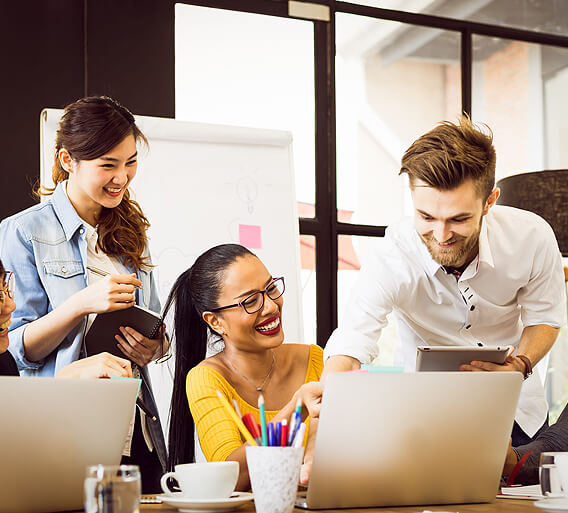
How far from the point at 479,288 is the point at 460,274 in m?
0.08

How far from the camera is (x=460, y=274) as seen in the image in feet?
8.05

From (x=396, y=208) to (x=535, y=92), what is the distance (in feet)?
4.45

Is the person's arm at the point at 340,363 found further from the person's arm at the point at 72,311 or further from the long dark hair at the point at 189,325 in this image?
the person's arm at the point at 72,311

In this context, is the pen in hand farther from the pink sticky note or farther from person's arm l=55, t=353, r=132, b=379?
the pink sticky note

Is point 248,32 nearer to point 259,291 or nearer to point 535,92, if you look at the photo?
point 259,291

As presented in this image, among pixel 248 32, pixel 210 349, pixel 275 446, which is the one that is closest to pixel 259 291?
pixel 210 349

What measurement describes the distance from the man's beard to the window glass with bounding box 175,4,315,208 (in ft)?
3.35

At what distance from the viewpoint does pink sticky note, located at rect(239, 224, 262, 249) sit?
281 cm

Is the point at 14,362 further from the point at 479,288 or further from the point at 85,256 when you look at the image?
the point at 479,288

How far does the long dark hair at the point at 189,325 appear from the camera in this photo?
231 cm

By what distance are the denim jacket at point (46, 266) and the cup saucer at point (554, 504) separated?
1524mm

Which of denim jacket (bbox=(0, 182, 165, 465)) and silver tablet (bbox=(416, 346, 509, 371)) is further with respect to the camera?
denim jacket (bbox=(0, 182, 165, 465))

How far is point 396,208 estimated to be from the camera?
3.55 meters

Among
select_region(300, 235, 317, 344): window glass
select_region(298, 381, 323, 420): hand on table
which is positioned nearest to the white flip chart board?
select_region(300, 235, 317, 344): window glass
